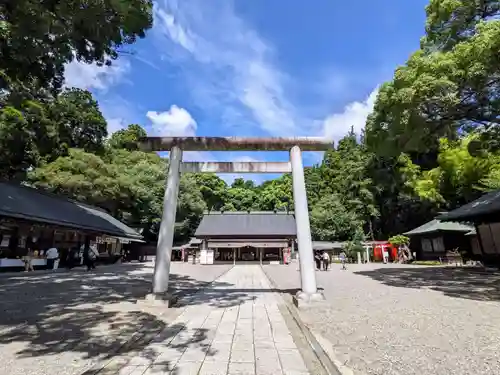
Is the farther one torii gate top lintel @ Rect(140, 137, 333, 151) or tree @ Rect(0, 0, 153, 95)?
torii gate top lintel @ Rect(140, 137, 333, 151)

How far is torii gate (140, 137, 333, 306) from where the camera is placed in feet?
24.3

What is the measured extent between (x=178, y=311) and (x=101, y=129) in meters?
24.1

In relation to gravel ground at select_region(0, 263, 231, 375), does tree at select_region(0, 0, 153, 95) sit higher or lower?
higher

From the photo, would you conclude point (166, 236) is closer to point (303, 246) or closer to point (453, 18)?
point (303, 246)

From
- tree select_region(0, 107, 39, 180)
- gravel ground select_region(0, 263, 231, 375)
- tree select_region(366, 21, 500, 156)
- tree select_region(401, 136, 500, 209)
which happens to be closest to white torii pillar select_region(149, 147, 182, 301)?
gravel ground select_region(0, 263, 231, 375)

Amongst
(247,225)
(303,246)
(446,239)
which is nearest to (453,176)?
(446,239)

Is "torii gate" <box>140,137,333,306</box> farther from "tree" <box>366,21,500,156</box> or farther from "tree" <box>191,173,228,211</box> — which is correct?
"tree" <box>191,173,228,211</box>

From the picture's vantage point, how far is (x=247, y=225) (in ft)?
111

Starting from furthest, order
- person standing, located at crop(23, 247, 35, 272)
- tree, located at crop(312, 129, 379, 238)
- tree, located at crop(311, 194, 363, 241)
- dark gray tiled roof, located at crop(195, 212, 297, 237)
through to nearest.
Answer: tree, located at crop(311, 194, 363, 241), tree, located at crop(312, 129, 379, 238), dark gray tiled roof, located at crop(195, 212, 297, 237), person standing, located at crop(23, 247, 35, 272)

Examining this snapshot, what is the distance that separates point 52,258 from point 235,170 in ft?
41.4

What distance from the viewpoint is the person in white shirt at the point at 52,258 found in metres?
15.7

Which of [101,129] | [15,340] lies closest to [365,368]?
[15,340]

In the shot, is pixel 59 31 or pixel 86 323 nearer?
pixel 86 323

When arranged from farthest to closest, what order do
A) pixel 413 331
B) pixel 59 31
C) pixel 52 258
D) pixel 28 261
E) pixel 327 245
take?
pixel 327 245 < pixel 52 258 < pixel 28 261 < pixel 59 31 < pixel 413 331
